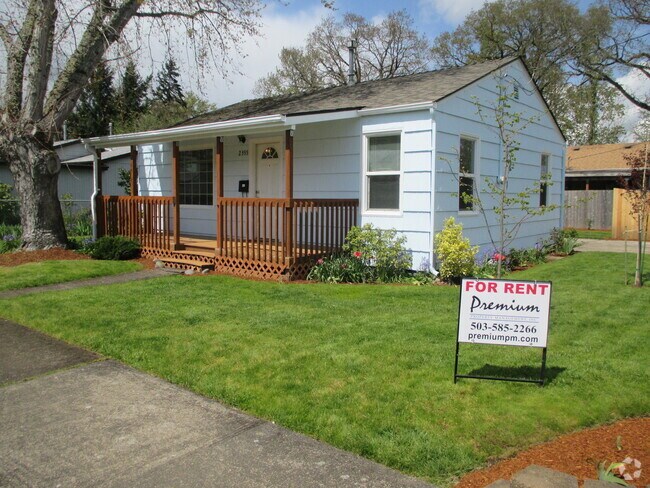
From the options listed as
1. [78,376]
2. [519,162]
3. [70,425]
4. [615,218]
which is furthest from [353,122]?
[615,218]

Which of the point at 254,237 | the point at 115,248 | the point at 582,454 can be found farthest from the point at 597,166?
the point at 582,454

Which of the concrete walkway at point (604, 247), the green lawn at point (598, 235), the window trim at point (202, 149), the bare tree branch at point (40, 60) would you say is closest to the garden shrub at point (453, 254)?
the window trim at point (202, 149)

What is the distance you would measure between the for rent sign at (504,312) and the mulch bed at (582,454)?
2.83 feet

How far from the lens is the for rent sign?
4.29 m

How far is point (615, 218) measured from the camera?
1962cm

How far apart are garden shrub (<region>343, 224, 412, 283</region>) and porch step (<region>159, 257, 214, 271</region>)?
278 centimetres

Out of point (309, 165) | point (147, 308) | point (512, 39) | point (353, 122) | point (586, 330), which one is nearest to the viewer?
point (586, 330)

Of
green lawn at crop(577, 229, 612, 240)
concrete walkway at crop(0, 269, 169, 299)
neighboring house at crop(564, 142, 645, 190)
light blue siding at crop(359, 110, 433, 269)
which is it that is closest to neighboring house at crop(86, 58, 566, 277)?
light blue siding at crop(359, 110, 433, 269)

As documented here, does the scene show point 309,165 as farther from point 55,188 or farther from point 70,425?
point 70,425

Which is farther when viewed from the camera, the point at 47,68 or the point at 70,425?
the point at 47,68

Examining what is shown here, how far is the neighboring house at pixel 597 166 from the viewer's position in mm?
24672

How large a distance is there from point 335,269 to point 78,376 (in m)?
5.19

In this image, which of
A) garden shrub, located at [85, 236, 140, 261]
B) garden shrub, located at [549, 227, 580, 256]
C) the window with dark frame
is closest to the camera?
garden shrub, located at [85, 236, 140, 261]

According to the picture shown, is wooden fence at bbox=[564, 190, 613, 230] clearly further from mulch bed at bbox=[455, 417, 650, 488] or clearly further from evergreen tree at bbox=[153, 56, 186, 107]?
evergreen tree at bbox=[153, 56, 186, 107]
